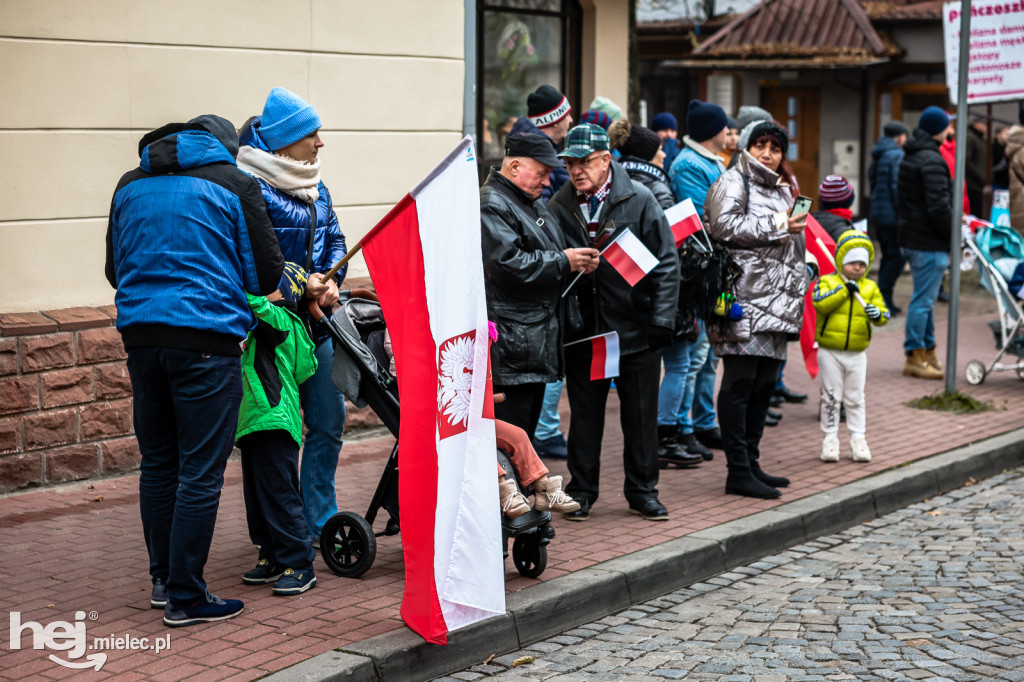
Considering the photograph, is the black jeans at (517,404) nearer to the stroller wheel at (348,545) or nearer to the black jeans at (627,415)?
the black jeans at (627,415)

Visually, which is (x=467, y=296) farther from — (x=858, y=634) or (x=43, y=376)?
(x=43, y=376)

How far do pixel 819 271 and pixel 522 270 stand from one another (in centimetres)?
355

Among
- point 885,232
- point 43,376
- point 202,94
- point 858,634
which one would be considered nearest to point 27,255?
point 43,376

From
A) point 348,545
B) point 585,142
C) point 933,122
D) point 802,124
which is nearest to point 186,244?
point 348,545

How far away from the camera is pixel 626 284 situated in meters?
6.41

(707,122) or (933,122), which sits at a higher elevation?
(933,122)

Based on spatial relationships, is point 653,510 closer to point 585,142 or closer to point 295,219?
point 585,142

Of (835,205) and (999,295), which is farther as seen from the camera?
(999,295)

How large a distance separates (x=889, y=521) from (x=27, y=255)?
4957mm

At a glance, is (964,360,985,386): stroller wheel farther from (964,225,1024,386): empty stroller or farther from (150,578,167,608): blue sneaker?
(150,578,167,608): blue sneaker

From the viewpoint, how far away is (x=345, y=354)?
551 centimetres

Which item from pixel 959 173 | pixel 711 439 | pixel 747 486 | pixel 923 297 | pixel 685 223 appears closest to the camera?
pixel 685 223

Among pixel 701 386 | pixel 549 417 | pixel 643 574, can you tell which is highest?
pixel 701 386

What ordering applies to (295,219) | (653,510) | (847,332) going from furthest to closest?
(847,332), (653,510), (295,219)
